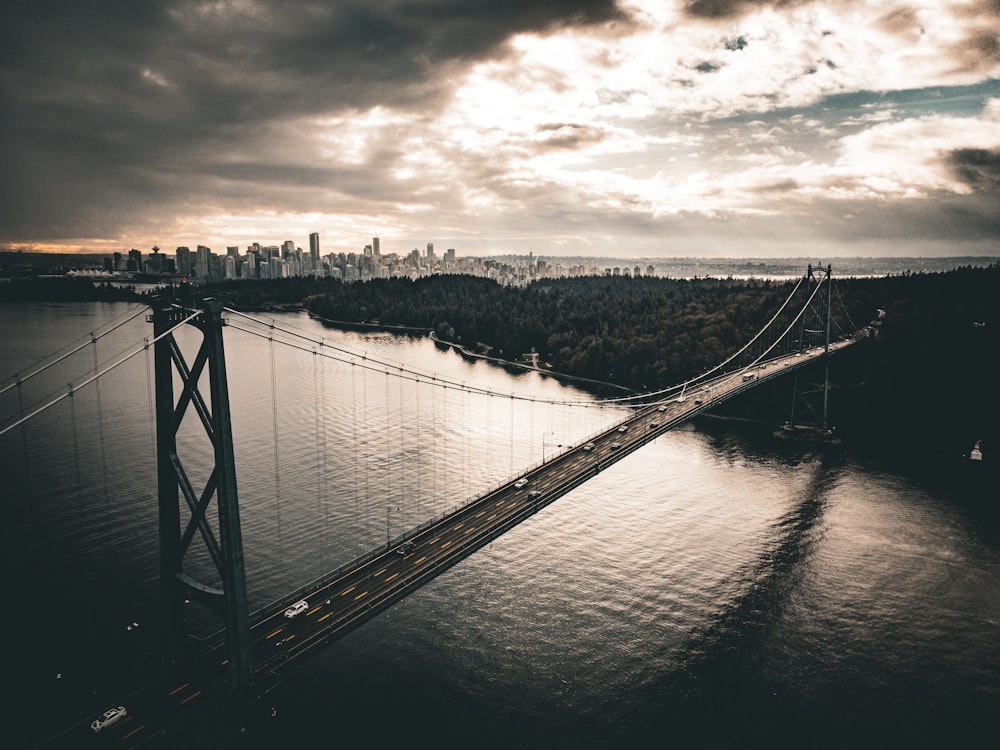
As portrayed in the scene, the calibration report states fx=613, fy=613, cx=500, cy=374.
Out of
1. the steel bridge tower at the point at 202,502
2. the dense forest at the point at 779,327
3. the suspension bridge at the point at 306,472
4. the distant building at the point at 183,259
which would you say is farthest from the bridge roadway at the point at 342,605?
the distant building at the point at 183,259

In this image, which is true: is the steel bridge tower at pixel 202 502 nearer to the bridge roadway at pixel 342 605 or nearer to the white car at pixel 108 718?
the bridge roadway at pixel 342 605

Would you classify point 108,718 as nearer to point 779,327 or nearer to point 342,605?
point 342,605

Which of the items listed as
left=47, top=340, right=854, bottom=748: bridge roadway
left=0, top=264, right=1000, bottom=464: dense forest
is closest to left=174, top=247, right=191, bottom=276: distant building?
left=0, top=264, right=1000, bottom=464: dense forest

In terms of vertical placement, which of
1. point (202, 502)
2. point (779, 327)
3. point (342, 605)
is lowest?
point (342, 605)

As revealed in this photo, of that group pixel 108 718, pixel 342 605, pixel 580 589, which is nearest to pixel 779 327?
pixel 580 589

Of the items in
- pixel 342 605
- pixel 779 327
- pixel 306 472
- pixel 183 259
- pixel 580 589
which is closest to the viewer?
pixel 342 605

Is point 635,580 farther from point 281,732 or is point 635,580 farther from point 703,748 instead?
point 281,732

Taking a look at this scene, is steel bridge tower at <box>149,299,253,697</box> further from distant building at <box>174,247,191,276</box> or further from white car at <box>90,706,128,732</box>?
distant building at <box>174,247,191,276</box>
